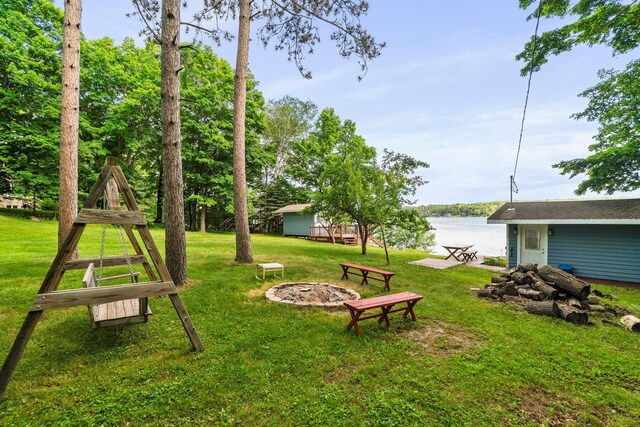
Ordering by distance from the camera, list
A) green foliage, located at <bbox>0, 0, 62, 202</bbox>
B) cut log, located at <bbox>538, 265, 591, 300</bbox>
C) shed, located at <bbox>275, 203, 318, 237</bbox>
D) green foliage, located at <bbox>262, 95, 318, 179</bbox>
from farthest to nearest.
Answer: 1. green foliage, located at <bbox>262, 95, 318, 179</bbox>
2. shed, located at <bbox>275, 203, 318, 237</bbox>
3. green foliage, located at <bbox>0, 0, 62, 202</bbox>
4. cut log, located at <bbox>538, 265, 591, 300</bbox>

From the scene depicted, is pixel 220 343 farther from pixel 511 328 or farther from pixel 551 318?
pixel 551 318

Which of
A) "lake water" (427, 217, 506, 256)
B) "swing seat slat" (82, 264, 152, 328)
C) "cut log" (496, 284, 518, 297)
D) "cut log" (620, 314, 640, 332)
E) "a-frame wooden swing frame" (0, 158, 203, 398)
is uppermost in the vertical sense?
"a-frame wooden swing frame" (0, 158, 203, 398)

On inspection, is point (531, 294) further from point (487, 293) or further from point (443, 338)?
point (443, 338)

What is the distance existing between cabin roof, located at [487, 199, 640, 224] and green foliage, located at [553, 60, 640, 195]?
6412mm

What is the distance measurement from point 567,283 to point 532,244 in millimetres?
6161

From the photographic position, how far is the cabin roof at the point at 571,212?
30.9ft

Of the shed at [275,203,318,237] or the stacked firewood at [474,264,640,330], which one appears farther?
the shed at [275,203,318,237]

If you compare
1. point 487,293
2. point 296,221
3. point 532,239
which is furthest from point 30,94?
point 532,239

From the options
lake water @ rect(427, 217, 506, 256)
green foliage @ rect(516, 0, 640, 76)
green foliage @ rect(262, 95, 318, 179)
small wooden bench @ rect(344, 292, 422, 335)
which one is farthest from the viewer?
green foliage @ rect(262, 95, 318, 179)

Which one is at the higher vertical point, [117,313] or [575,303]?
[117,313]

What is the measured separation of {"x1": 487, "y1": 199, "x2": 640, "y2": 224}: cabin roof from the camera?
30.9ft

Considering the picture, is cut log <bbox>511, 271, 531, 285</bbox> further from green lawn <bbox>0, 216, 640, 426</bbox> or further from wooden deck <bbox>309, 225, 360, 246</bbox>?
wooden deck <bbox>309, 225, 360, 246</bbox>

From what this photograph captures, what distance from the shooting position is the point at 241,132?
9.23m

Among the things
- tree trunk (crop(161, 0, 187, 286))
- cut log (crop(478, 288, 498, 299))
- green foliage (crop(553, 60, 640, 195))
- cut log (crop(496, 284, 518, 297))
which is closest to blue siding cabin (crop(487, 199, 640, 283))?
cut log (crop(496, 284, 518, 297))
